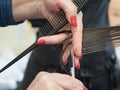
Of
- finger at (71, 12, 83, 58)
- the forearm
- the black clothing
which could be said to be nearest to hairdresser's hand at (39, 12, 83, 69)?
finger at (71, 12, 83, 58)

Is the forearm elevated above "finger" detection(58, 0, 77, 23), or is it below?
below

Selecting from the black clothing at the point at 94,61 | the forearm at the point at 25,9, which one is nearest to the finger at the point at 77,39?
the forearm at the point at 25,9

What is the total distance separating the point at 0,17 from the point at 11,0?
63 mm

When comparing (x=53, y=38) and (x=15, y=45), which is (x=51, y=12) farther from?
(x=15, y=45)

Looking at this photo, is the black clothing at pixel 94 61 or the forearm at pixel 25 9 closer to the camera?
the forearm at pixel 25 9

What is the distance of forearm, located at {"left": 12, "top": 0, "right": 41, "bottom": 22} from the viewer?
87 centimetres

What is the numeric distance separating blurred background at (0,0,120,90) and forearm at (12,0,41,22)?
0.34 metres

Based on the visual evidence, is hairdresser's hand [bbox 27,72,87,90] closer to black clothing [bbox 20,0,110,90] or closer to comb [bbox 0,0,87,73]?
comb [bbox 0,0,87,73]

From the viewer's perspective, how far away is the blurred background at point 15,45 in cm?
116

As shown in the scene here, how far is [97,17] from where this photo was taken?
1.15 meters

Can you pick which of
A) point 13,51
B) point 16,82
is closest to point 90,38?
point 16,82

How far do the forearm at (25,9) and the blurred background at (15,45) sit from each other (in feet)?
1.12

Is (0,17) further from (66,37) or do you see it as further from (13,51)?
(13,51)

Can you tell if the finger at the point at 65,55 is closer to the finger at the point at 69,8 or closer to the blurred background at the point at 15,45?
the finger at the point at 69,8
